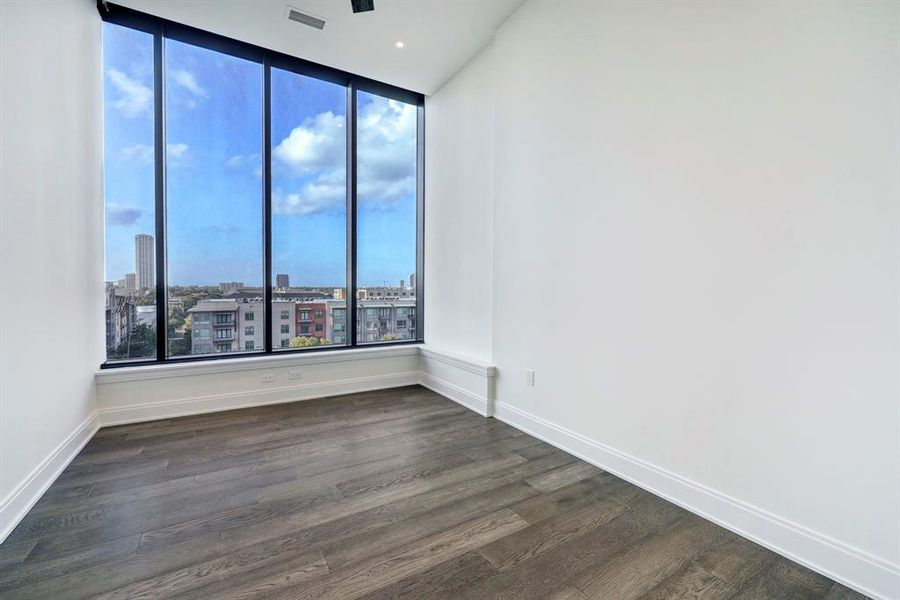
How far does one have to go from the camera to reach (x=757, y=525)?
1.79 m

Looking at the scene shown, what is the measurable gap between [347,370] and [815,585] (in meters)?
3.58

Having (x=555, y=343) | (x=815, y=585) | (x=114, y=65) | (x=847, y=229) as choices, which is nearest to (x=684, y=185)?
(x=847, y=229)

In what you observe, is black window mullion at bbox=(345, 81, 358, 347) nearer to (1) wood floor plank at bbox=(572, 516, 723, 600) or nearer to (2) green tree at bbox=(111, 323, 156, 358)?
(2) green tree at bbox=(111, 323, 156, 358)

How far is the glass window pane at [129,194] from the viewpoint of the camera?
3.21 m

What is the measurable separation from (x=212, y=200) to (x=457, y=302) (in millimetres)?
2477

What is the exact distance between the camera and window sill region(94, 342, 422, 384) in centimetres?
315

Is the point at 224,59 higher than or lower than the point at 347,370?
higher

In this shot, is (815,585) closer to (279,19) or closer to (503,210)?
(503,210)

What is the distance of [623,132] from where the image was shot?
2352 millimetres

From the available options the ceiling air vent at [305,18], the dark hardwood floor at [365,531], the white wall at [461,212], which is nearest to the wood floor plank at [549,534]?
the dark hardwood floor at [365,531]

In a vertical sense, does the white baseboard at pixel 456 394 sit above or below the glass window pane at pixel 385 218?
below

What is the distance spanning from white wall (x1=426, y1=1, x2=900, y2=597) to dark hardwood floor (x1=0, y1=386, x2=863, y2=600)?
1.10 feet

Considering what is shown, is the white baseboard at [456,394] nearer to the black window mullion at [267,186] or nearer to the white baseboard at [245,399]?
the white baseboard at [245,399]

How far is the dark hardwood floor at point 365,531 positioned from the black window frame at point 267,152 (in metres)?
1.17
